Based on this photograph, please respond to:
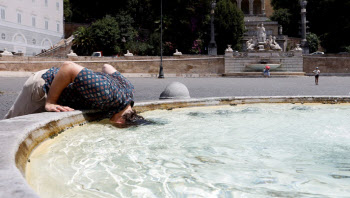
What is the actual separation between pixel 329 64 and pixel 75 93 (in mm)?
37960

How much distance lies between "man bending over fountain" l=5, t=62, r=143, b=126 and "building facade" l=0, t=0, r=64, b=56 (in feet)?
142

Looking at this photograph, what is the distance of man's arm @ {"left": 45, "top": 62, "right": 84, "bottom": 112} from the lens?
4.52m

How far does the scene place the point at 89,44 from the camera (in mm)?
47188

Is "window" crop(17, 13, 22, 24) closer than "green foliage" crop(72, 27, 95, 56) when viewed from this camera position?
No

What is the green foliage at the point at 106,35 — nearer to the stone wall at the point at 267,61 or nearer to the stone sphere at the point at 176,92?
the stone wall at the point at 267,61

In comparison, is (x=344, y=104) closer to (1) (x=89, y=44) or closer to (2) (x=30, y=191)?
(2) (x=30, y=191)

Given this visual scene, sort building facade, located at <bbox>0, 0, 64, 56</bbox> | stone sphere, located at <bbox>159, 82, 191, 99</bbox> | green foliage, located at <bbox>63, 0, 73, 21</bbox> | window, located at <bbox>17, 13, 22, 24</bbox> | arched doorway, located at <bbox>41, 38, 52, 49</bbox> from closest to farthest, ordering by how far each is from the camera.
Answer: stone sphere, located at <bbox>159, 82, 191, 99</bbox> < building facade, located at <bbox>0, 0, 64, 56</bbox> < window, located at <bbox>17, 13, 22, 24</bbox> < arched doorway, located at <bbox>41, 38, 52, 49</bbox> < green foliage, located at <bbox>63, 0, 73, 21</bbox>

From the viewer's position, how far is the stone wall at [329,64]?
3847 centimetres

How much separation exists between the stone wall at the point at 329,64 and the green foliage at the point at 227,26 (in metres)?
12.3

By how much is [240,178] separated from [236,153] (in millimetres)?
888

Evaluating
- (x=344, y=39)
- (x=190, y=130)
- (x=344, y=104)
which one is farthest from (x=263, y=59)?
(x=190, y=130)

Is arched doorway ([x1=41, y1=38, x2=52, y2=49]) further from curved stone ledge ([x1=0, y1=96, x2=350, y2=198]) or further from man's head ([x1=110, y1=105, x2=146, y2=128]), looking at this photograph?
man's head ([x1=110, y1=105, x2=146, y2=128])

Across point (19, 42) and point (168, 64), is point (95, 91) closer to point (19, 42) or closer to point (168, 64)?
point (168, 64)

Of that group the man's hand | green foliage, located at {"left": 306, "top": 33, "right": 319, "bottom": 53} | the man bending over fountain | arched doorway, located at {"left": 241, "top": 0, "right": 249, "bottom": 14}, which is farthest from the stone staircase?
the man's hand
